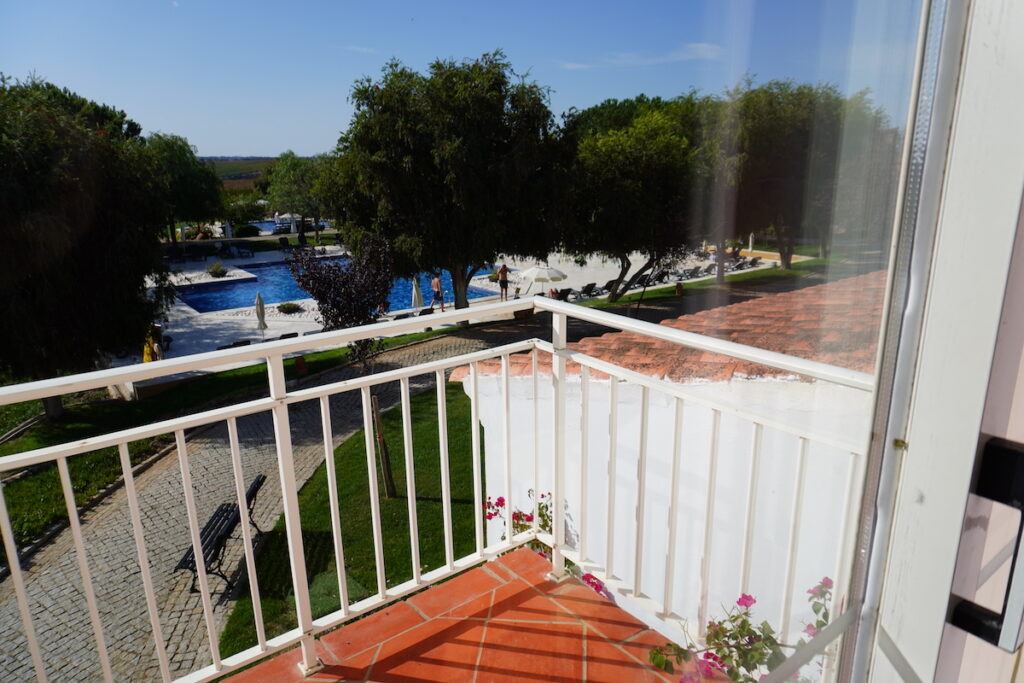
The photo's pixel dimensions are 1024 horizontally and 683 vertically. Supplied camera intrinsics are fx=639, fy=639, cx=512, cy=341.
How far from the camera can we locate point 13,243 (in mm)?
10430

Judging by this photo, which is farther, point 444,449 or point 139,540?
point 444,449

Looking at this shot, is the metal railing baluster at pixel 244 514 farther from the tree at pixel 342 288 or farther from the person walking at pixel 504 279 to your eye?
the person walking at pixel 504 279

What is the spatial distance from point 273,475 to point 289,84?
85.4 ft

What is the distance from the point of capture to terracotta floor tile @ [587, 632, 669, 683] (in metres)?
1.77

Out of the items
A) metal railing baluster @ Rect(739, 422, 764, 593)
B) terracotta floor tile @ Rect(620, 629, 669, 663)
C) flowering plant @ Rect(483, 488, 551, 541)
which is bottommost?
flowering plant @ Rect(483, 488, 551, 541)

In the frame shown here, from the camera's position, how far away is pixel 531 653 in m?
1.87

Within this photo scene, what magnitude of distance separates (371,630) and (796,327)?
1.70 m

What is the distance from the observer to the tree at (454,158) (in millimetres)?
14539

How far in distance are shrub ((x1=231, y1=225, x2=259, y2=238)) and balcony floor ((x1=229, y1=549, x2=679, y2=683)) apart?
40415mm

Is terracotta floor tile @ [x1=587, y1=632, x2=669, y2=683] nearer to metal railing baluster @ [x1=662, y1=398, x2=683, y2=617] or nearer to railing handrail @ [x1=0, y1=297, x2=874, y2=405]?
metal railing baluster @ [x1=662, y1=398, x2=683, y2=617]

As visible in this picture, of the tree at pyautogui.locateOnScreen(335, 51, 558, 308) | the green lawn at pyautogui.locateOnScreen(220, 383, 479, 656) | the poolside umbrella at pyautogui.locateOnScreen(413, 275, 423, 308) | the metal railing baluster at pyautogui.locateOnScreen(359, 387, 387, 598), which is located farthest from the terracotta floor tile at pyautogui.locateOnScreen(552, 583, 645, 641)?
the poolside umbrella at pyautogui.locateOnScreen(413, 275, 423, 308)

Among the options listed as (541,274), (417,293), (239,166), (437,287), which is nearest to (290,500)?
(541,274)

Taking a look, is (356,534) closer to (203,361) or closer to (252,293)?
(203,361)

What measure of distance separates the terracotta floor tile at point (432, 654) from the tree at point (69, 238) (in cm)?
1131
